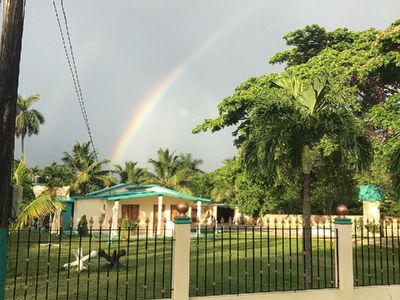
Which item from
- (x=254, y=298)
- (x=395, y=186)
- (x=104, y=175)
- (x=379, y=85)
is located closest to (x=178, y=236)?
(x=254, y=298)

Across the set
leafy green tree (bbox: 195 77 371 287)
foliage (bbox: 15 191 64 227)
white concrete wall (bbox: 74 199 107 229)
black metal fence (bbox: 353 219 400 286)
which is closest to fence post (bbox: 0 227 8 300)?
leafy green tree (bbox: 195 77 371 287)

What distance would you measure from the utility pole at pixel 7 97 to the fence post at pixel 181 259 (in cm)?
225

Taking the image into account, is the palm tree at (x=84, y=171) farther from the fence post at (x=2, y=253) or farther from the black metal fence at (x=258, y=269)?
the fence post at (x=2, y=253)

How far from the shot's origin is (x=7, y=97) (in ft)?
15.9

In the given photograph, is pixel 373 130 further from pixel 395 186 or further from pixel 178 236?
pixel 178 236

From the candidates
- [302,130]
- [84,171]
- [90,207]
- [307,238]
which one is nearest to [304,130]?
[302,130]

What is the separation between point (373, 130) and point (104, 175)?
29052 millimetres

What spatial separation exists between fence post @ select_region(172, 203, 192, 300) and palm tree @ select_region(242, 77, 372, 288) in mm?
2510

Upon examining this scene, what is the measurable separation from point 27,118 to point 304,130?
43.2 metres

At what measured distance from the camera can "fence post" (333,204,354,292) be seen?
6.77 metres

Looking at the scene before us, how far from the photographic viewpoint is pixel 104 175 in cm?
4175

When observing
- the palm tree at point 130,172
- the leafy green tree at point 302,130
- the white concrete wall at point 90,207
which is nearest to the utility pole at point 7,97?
the leafy green tree at point 302,130

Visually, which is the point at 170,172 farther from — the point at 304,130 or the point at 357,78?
the point at 304,130

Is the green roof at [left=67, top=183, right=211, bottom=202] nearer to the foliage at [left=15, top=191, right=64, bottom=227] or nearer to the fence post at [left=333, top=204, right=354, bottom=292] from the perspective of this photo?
the foliage at [left=15, top=191, right=64, bottom=227]
